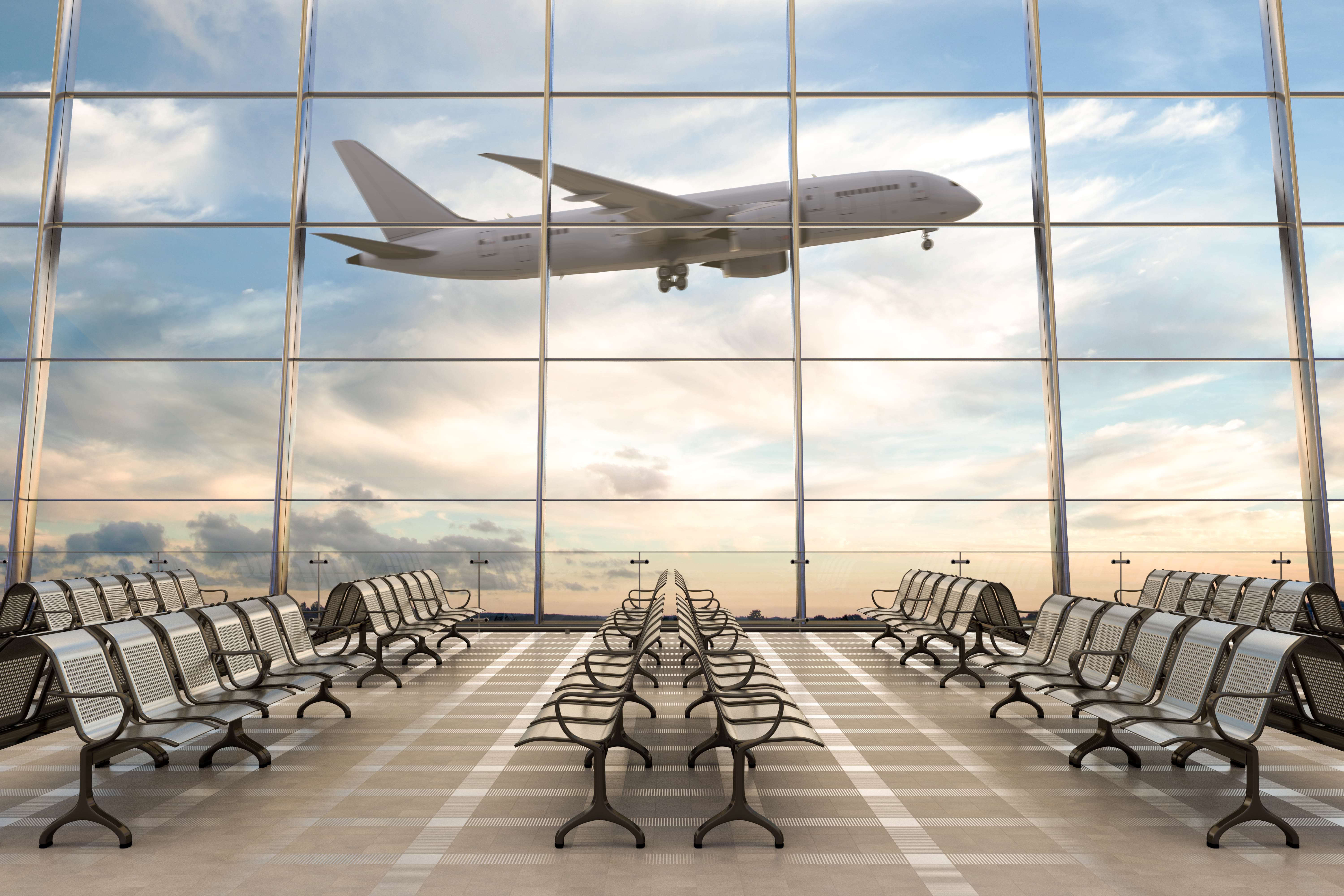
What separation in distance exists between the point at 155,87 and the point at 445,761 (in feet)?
40.2

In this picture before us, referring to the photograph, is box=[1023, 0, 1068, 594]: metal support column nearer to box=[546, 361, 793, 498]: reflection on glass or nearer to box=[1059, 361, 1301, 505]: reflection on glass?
box=[1059, 361, 1301, 505]: reflection on glass

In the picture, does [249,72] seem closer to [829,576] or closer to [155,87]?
[155,87]

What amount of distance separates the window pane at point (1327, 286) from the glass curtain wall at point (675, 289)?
0.21ft

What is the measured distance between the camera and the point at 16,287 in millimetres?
11617

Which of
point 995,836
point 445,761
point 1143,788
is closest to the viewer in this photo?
point 995,836

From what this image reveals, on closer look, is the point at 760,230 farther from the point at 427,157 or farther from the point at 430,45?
the point at 430,45

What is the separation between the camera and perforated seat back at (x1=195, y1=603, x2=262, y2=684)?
4.71 meters

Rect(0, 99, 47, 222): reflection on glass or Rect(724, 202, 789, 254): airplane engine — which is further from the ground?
Rect(0, 99, 47, 222): reflection on glass

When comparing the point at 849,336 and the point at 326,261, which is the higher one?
the point at 326,261

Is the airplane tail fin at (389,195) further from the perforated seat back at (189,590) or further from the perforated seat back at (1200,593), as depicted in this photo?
the perforated seat back at (1200,593)

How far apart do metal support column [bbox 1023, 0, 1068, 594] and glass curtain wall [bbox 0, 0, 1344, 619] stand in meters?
0.06

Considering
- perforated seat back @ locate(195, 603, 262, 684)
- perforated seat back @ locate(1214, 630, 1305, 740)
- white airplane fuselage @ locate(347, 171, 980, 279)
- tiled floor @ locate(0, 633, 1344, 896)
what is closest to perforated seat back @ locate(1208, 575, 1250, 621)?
tiled floor @ locate(0, 633, 1344, 896)

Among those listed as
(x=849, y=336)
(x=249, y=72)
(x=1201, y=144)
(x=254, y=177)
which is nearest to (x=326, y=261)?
(x=254, y=177)

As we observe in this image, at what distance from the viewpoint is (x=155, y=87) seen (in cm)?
1216
